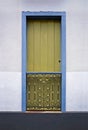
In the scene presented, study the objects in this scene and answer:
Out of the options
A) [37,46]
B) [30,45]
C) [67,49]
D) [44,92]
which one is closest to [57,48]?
[67,49]

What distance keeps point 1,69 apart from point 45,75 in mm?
1007

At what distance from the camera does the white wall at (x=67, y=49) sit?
31.4 ft

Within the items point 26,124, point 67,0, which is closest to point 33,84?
point 26,124

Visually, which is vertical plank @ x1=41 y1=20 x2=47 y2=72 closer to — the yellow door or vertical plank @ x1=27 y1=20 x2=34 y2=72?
the yellow door

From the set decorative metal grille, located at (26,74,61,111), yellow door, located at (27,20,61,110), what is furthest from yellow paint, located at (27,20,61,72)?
decorative metal grille, located at (26,74,61,111)

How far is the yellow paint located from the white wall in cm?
A: 29

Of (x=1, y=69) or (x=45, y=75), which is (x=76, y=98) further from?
(x=1, y=69)

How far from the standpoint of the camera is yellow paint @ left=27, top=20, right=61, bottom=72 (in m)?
9.77

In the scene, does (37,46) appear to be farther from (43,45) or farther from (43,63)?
(43,63)

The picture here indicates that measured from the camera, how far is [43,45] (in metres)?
9.80

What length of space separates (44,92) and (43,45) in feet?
3.52

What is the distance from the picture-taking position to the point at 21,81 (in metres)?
9.59

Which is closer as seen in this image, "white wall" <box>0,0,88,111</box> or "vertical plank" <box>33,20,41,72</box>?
"white wall" <box>0,0,88,111</box>

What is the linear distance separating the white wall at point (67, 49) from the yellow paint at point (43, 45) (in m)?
0.29
